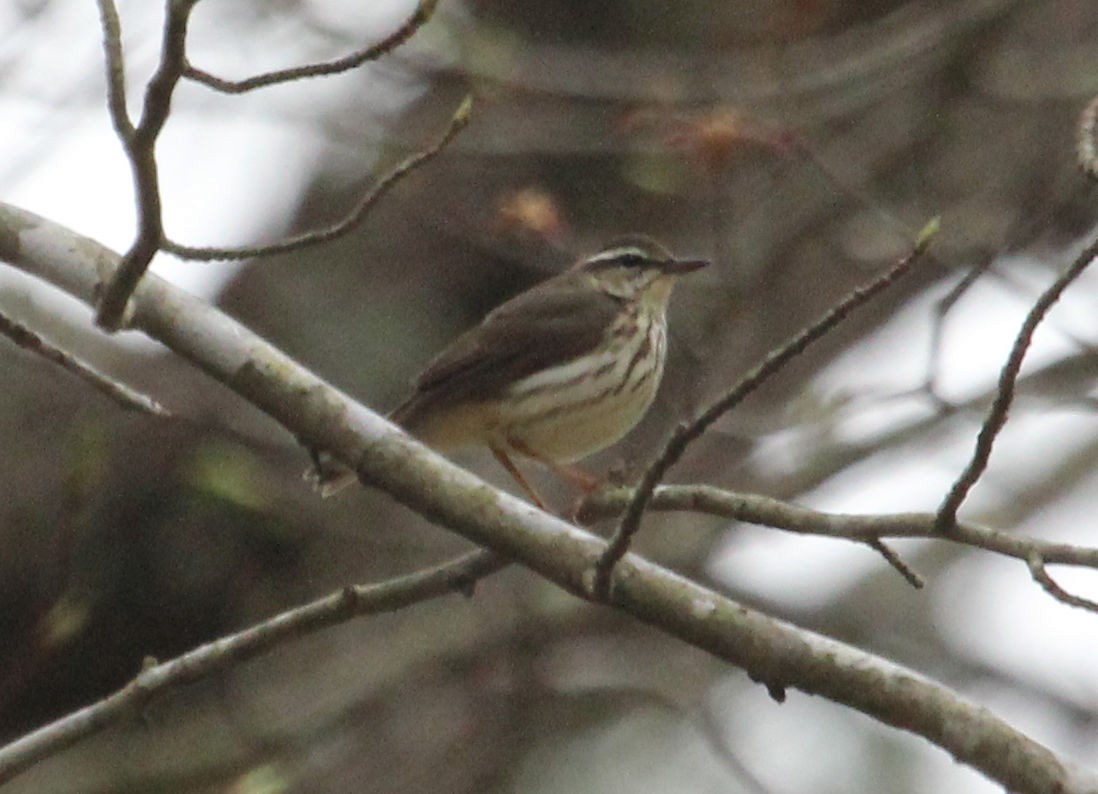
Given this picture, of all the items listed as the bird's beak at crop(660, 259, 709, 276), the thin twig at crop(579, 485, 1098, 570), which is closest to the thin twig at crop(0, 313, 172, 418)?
the thin twig at crop(579, 485, 1098, 570)

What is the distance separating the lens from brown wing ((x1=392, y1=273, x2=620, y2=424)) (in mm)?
6148

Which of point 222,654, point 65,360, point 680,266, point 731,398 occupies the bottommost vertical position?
point 680,266

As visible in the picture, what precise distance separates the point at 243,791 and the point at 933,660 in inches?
149

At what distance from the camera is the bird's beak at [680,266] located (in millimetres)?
6593

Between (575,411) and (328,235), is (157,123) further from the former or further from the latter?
(575,411)

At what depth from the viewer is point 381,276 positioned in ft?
24.0

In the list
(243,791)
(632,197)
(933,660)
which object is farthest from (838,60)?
(243,791)

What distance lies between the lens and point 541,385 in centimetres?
631

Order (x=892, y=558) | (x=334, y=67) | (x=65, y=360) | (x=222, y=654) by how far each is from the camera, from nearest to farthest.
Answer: (x=334, y=67)
(x=892, y=558)
(x=222, y=654)
(x=65, y=360)

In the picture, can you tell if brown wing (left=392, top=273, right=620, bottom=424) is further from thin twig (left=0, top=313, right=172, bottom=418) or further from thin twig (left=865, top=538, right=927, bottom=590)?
thin twig (left=865, top=538, right=927, bottom=590)

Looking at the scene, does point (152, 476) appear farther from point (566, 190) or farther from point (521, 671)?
point (566, 190)

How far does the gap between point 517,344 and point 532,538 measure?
8.22 feet

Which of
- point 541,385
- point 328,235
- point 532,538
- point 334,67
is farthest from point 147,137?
point 541,385

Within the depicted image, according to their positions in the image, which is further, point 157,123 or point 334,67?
point 334,67
